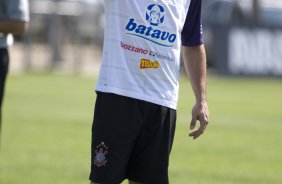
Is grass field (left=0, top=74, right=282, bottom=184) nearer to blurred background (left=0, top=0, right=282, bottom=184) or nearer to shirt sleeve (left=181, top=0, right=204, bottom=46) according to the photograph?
blurred background (left=0, top=0, right=282, bottom=184)

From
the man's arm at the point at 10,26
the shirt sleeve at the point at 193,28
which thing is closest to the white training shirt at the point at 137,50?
the shirt sleeve at the point at 193,28

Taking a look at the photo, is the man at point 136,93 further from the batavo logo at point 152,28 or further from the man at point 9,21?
the man at point 9,21

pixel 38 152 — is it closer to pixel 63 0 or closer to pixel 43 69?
pixel 43 69

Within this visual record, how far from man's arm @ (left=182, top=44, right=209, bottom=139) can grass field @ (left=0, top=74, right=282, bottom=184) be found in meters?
3.64

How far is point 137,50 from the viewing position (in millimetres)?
6016

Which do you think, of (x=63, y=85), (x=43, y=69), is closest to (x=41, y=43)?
(x=43, y=69)

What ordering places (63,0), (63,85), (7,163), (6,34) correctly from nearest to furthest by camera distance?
(6,34), (7,163), (63,85), (63,0)

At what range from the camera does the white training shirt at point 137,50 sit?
599 cm

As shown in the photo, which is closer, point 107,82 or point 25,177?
point 107,82

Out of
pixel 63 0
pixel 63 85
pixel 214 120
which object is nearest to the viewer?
pixel 214 120


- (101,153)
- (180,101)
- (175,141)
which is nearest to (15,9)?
(101,153)

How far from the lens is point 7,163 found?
10.9m

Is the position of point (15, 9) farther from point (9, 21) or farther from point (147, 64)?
point (147, 64)

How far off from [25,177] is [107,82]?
417 cm
